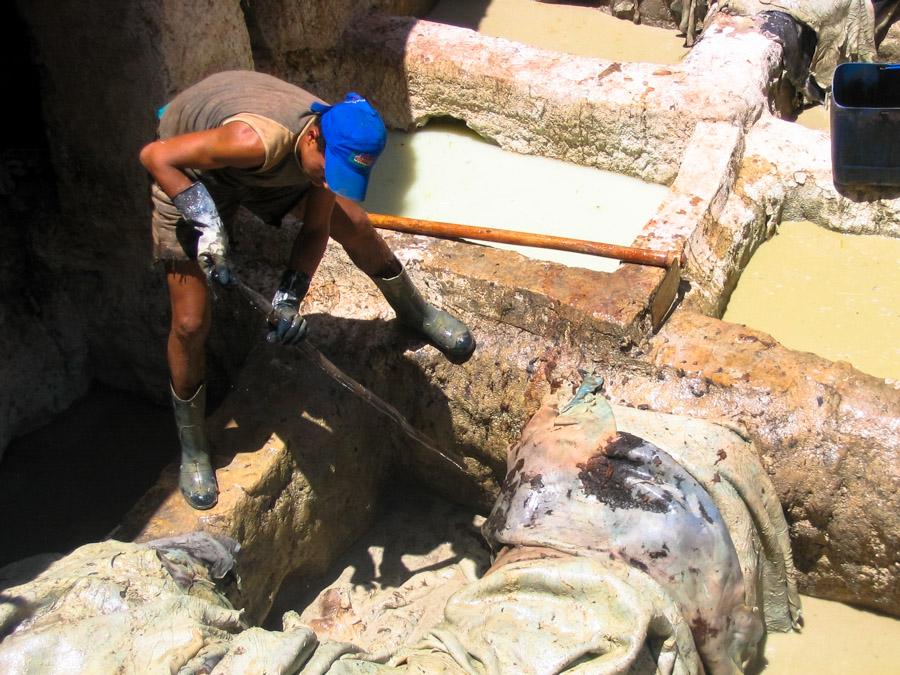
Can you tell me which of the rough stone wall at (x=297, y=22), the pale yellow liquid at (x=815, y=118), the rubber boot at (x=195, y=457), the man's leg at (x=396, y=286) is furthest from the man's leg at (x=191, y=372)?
the pale yellow liquid at (x=815, y=118)

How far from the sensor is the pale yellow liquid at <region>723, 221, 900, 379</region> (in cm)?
384

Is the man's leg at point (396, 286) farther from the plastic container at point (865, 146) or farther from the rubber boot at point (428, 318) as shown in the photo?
the plastic container at point (865, 146)

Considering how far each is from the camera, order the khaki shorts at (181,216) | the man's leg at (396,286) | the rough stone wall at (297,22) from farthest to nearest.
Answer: the rough stone wall at (297,22)
the man's leg at (396,286)
the khaki shorts at (181,216)

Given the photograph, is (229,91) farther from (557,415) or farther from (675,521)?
(675,521)

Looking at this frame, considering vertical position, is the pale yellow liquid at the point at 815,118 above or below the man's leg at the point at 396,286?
below

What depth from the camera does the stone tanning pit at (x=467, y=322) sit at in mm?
3035

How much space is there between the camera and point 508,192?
4.81m

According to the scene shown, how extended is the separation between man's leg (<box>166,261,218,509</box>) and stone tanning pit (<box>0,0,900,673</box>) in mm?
87

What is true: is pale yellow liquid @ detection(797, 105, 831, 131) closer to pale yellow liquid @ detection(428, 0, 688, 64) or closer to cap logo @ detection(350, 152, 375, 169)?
pale yellow liquid @ detection(428, 0, 688, 64)

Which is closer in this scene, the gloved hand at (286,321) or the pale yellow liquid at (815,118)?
the gloved hand at (286,321)

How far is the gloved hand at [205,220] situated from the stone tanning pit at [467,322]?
2.53 feet

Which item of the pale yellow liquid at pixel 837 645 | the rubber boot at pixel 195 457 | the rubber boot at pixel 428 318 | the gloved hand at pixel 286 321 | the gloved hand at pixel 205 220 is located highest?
the gloved hand at pixel 205 220

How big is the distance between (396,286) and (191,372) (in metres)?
0.77

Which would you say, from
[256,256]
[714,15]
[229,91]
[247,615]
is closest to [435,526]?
[247,615]
